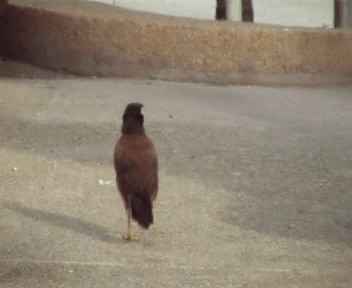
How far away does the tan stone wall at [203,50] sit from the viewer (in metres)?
13.6

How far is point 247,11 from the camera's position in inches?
637

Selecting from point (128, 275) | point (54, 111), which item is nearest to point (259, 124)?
point (54, 111)

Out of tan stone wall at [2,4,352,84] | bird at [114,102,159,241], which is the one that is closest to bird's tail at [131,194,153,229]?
bird at [114,102,159,241]

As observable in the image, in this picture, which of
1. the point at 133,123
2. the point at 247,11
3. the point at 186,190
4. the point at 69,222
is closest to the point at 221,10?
the point at 247,11

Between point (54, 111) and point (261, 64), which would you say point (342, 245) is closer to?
point (54, 111)

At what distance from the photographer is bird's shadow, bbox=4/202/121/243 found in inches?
285

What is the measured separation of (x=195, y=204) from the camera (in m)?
8.01

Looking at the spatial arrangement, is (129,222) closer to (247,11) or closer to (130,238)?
(130,238)

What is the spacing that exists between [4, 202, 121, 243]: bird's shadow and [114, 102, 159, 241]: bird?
0.72ft

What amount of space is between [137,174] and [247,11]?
31.1 ft

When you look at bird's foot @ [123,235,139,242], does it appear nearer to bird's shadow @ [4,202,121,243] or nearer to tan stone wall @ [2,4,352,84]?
bird's shadow @ [4,202,121,243]

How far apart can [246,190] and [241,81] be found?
523 centimetres

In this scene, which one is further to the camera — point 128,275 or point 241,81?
point 241,81

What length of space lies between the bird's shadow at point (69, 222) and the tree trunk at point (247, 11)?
28.0 ft
